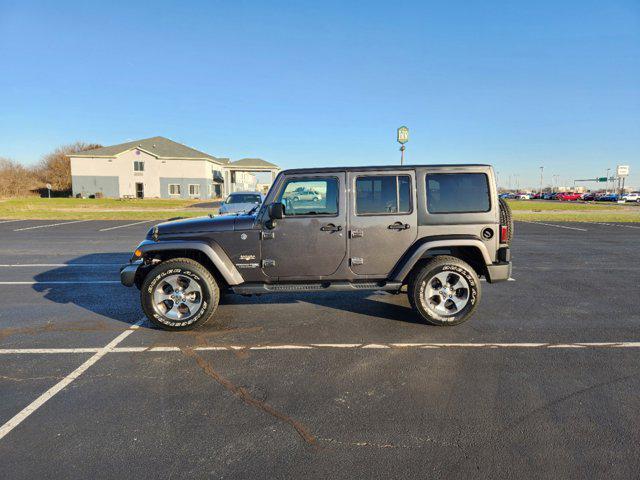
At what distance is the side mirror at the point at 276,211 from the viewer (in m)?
4.55

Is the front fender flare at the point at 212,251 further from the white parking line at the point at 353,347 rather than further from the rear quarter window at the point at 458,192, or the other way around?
the rear quarter window at the point at 458,192

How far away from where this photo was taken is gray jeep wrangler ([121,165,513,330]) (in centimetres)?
472

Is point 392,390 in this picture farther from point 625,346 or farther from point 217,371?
point 625,346

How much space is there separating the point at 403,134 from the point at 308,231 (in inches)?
533

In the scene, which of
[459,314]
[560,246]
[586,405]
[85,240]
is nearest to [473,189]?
[459,314]

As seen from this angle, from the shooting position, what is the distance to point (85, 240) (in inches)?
497

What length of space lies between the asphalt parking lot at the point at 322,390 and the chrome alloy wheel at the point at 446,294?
0.87 ft

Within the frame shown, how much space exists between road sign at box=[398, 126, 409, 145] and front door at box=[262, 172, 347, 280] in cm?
1277

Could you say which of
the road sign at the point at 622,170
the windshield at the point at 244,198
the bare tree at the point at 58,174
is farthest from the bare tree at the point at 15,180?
the road sign at the point at 622,170

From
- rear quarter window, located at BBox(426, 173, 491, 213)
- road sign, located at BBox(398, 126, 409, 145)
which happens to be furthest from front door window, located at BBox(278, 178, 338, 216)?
road sign, located at BBox(398, 126, 409, 145)

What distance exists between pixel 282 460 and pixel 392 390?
120 cm

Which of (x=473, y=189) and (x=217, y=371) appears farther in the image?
(x=473, y=189)

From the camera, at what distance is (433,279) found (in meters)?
4.80

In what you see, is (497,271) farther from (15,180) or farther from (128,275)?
(15,180)
